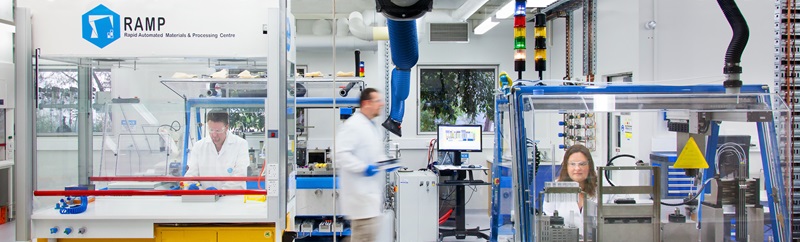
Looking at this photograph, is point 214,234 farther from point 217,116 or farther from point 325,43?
point 325,43

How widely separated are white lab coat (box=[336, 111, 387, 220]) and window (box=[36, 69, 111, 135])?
182 cm

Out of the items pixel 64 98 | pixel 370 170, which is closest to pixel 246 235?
pixel 370 170

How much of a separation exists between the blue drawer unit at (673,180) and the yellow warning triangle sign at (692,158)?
63 mm

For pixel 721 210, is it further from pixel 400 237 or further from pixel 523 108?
pixel 400 237

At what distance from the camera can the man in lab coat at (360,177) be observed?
10.4ft

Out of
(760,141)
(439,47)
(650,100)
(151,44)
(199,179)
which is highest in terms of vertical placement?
(439,47)

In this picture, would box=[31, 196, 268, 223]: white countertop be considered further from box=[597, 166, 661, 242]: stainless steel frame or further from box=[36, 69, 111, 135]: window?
box=[597, 166, 661, 242]: stainless steel frame

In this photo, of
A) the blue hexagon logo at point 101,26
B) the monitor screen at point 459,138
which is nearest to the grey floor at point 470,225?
the monitor screen at point 459,138

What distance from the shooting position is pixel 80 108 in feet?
12.3

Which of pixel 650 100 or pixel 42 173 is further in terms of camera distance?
pixel 42 173

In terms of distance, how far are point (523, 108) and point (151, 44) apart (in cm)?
217

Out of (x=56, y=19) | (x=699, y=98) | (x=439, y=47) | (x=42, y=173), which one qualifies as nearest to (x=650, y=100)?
(x=699, y=98)

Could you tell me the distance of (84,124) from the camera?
3.77 meters


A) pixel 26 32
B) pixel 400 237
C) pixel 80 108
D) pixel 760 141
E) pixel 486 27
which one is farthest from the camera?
pixel 486 27
